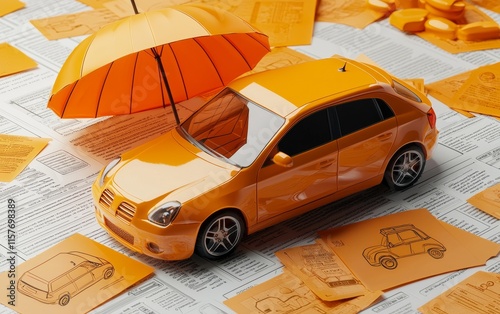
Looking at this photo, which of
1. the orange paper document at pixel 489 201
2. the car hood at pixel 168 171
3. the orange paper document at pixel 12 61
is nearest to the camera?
the car hood at pixel 168 171

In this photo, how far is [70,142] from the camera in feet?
21.0

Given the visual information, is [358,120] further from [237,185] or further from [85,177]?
[85,177]

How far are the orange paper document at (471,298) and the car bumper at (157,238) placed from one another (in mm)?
1336

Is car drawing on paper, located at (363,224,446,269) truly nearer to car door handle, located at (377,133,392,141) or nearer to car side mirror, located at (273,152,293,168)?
car door handle, located at (377,133,392,141)

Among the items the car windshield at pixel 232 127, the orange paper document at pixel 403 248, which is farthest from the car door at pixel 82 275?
the orange paper document at pixel 403 248

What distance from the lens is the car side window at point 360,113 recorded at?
17.9ft

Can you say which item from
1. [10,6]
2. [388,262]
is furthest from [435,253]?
[10,6]

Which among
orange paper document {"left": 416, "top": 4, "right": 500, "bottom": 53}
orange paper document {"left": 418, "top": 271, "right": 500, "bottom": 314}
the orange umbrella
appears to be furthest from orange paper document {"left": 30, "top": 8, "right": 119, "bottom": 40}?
orange paper document {"left": 418, "top": 271, "right": 500, "bottom": 314}

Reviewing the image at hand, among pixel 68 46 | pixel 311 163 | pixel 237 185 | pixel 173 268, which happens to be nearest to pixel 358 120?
pixel 311 163

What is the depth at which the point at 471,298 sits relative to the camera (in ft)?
16.2

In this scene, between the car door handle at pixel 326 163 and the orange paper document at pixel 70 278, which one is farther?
the car door handle at pixel 326 163

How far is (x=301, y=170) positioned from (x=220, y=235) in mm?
619

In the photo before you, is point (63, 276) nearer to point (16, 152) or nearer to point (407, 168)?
point (16, 152)

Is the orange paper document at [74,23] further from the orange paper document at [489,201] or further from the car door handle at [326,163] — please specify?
the orange paper document at [489,201]
